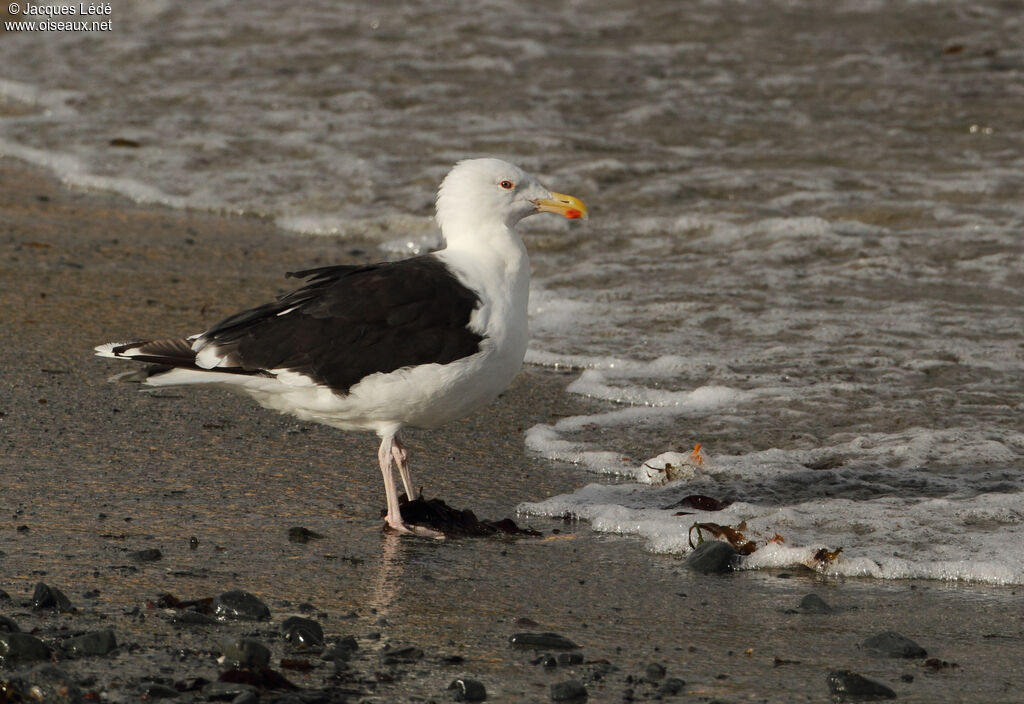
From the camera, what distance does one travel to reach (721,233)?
1027cm

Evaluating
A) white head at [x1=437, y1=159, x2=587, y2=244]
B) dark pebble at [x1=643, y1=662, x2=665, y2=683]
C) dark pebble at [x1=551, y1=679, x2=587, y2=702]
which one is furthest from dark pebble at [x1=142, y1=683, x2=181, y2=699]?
white head at [x1=437, y1=159, x2=587, y2=244]

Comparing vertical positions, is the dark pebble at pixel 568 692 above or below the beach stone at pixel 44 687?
below

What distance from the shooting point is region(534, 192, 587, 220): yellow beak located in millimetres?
5957

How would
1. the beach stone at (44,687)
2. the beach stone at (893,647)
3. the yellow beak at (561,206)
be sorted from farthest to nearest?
1. the yellow beak at (561,206)
2. the beach stone at (893,647)
3. the beach stone at (44,687)

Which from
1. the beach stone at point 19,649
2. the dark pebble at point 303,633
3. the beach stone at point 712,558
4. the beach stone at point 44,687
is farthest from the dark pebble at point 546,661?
the beach stone at point 19,649

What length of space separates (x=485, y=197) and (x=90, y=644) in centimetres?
278

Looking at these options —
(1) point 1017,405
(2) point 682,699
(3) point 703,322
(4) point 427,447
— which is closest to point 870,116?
(3) point 703,322

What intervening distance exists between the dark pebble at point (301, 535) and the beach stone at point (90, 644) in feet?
4.11

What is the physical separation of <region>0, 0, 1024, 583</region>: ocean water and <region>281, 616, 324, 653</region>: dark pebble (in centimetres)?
167

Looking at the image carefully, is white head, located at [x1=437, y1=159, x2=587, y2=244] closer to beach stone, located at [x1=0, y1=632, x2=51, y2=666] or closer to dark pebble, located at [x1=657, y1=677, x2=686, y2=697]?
dark pebble, located at [x1=657, y1=677, x2=686, y2=697]

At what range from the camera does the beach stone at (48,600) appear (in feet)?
13.1

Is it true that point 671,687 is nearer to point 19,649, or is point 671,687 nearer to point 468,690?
point 468,690

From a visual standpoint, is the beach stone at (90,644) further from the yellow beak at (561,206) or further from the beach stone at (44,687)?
the yellow beak at (561,206)

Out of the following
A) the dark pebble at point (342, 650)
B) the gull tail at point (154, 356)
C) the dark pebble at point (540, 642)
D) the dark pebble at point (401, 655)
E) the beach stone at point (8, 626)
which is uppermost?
the gull tail at point (154, 356)
